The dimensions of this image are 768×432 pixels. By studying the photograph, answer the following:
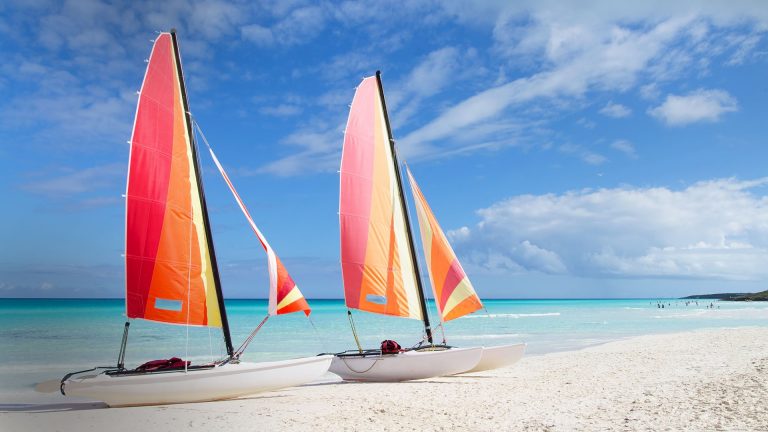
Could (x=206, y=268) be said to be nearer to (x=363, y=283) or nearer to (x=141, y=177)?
(x=141, y=177)

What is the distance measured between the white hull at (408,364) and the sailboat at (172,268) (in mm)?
2181

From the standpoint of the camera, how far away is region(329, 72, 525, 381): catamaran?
13.6 m

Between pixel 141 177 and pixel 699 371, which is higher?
pixel 141 177

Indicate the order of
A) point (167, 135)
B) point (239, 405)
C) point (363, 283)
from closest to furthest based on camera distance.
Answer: point (239, 405) < point (167, 135) < point (363, 283)

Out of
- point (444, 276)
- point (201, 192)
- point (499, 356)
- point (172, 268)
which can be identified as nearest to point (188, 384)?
point (172, 268)

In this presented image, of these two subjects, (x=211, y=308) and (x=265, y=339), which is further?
(x=265, y=339)

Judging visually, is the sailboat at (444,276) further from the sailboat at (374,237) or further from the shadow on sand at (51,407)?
the shadow on sand at (51,407)

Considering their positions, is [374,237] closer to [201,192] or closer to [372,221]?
[372,221]

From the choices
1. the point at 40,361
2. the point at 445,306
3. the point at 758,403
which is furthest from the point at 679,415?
the point at 40,361

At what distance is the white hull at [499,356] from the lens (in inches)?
527

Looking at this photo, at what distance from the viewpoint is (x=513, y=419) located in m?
8.64

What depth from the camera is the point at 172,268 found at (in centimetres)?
1093

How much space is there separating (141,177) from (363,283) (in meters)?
5.60

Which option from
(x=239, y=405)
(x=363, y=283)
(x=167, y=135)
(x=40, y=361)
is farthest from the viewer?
(x=40, y=361)
